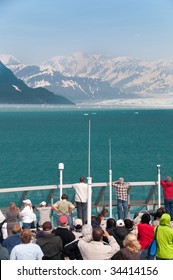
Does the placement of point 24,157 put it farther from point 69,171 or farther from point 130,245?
point 130,245

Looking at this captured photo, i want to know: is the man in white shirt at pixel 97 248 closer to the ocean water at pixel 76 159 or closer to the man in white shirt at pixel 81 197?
the man in white shirt at pixel 81 197

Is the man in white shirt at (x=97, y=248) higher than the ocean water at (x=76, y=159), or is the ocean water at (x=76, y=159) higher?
the ocean water at (x=76, y=159)

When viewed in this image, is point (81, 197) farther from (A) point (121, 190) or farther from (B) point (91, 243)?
(B) point (91, 243)

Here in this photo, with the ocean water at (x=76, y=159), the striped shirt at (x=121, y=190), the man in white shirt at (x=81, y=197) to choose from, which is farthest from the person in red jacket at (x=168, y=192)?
the ocean water at (x=76, y=159)

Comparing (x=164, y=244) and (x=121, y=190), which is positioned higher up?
(x=121, y=190)

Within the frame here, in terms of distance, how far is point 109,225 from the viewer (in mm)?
10633

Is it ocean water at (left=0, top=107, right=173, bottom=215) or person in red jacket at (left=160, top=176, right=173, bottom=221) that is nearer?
person in red jacket at (left=160, top=176, right=173, bottom=221)

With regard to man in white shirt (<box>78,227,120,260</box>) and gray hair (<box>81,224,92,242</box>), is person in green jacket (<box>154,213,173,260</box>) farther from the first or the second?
gray hair (<box>81,224,92,242</box>)

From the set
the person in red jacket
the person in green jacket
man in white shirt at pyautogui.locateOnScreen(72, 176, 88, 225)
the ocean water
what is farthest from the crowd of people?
the ocean water

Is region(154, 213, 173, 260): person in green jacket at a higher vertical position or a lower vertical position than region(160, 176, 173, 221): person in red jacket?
lower

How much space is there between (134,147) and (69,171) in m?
30.4

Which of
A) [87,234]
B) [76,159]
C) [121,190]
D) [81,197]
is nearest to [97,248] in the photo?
[87,234]

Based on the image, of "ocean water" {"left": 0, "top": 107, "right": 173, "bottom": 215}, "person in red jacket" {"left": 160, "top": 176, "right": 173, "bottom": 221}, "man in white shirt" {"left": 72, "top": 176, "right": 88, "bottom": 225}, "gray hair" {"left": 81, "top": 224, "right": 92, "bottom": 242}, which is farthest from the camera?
"ocean water" {"left": 0, "top": 107, "right": 173, "bottom": 215}
